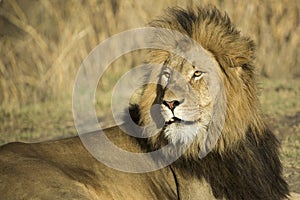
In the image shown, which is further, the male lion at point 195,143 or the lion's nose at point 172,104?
the male lion at point 195,143

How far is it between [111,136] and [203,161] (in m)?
0.70

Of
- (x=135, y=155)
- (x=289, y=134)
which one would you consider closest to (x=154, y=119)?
(x=135, y=155)

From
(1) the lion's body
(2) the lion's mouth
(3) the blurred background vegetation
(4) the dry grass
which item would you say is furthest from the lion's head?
(4) the dry grass

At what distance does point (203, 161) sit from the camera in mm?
5227

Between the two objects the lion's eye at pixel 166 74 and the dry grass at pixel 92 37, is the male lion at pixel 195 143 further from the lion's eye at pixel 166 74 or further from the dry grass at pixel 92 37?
the dry grass at pixel 92 37

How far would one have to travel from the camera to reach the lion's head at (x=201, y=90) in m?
5.02

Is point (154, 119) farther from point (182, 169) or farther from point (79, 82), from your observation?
point (79, 82)

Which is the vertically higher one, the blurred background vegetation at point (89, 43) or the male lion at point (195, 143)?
the blurred background vegetation at point (89, 43)

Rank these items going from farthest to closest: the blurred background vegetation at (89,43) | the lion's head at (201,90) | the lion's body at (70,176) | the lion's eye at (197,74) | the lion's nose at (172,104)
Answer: the blurred background vegetation at (89,43) → the lion's eye at (197,74) → the lion's head at (201,90) → the lion's nose at (172,104) → the lion's body at (70,176)

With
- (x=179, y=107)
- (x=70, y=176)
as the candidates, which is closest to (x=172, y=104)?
(x=179, y=107)

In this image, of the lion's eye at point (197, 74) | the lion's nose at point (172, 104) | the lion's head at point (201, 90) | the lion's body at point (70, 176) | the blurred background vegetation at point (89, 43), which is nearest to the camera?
the lion's body at point (70, 176)

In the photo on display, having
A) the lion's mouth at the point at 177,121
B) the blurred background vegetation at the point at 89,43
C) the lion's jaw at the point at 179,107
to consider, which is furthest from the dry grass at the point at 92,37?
the lion's mouth at the point at 177,121

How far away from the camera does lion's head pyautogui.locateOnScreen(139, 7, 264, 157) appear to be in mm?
5023

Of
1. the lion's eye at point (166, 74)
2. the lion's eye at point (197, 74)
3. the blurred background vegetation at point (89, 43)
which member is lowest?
the lion's eye at point (197, 74)
